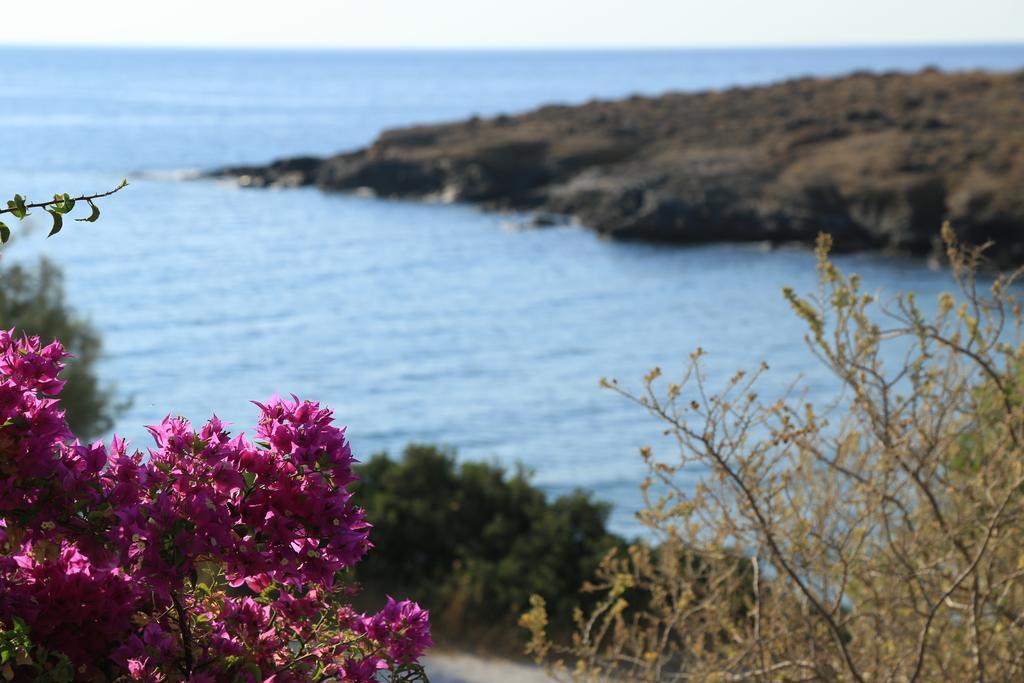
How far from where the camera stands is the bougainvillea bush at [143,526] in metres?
1.98

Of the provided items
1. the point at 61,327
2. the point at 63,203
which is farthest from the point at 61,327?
the point at 63,203

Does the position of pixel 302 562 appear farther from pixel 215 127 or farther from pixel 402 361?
pixel 215 127

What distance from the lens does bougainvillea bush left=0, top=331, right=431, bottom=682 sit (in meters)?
1.98

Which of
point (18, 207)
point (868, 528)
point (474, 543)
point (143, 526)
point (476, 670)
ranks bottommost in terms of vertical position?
point (476, 670)

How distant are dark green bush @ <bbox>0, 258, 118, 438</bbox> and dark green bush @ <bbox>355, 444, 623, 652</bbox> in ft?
11.0

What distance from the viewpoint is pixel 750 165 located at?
3859 cm

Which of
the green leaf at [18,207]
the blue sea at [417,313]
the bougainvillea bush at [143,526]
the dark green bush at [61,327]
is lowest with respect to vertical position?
the blue sea at [417,313]

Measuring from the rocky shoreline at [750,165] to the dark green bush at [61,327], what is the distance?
78.5 feet

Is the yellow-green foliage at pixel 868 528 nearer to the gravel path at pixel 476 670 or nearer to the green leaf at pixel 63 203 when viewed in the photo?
the green leaf at pixel 63 203

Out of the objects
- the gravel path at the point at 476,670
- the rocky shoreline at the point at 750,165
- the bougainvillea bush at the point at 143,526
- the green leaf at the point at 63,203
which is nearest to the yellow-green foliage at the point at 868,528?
the bougainvillea bush at the point at 143,526

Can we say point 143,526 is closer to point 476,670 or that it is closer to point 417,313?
point 476,670

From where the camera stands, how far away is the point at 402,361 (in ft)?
74.6

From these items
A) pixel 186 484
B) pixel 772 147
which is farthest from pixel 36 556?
pixel 772 147

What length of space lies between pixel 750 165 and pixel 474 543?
103 ft
